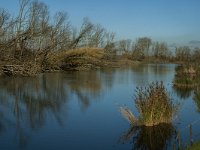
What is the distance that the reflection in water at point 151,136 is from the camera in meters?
8.42

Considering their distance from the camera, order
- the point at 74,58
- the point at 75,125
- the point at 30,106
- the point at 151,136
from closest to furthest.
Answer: the point at 151,136 → the point at 75,125 → the point at 30,106 → the point at 74,58

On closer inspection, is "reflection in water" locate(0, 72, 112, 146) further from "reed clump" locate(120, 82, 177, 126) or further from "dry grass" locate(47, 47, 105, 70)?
"dry grass" locate(47, 47, 105, 70)

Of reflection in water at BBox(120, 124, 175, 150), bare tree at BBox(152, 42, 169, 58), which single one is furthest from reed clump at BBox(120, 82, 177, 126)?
bare tree at BBox(152, 42, 169, 58)

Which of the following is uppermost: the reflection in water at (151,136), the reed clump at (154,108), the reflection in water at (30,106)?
the reed clump at (154,108)

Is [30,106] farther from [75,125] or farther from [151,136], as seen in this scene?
[151,136]

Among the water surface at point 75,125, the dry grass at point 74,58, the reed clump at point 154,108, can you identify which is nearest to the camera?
the water surface at point 75,125

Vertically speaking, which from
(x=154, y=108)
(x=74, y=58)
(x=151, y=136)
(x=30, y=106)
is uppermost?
(x=74, y=58)

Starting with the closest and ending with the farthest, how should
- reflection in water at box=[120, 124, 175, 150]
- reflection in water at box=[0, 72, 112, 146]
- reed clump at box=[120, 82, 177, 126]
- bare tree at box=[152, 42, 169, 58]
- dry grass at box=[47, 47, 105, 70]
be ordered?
reflection in water at box=[120, 124, 175, 150] → reed clump at box=[120, 82, 177, 126] → reflection in water at box=[0, 72, 112, 146] → dry grass at box=[47, 47, 105, 70] → bare tree at box=[152, 42, 169, 58]

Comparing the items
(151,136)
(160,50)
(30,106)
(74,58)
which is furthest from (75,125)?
(160,50)

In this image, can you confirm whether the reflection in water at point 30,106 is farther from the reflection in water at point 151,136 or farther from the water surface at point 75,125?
the reflection in water at point 151,136

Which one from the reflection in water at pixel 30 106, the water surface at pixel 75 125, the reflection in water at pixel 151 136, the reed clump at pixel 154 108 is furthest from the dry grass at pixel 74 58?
the reflection in water at pixel 151 136

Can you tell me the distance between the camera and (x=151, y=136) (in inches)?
357

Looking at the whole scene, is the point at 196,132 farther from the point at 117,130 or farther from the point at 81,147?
the point at 81,147

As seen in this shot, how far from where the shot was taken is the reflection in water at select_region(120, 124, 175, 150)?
8422 millimetres
